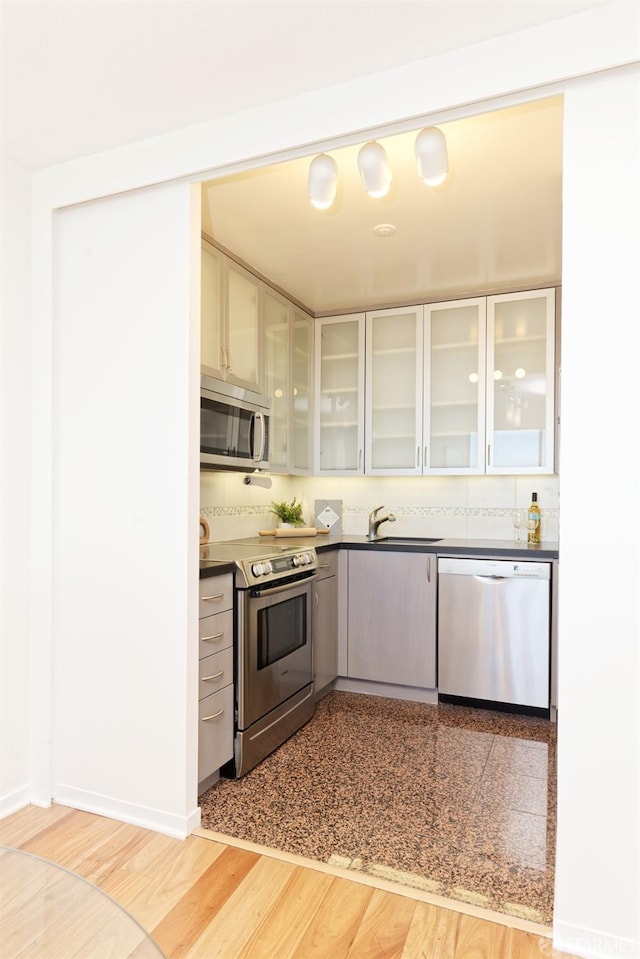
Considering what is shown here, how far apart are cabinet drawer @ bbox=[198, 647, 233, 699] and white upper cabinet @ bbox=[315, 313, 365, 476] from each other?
193cm

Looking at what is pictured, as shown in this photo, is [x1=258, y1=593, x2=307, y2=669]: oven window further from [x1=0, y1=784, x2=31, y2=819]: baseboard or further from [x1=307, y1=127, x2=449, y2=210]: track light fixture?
[x1=307, y1=127, x2=449, y2=210]: track light fixture

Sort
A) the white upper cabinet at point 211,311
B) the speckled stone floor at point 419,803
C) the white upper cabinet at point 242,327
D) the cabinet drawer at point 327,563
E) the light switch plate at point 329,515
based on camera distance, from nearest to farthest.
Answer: the speckled stone floor at point 419,803, the white upper cabinet at point 211,311, the white upper cabinet at point 242,327, the cabinet drawer at point 327,563, the light switch plate at point 329,515

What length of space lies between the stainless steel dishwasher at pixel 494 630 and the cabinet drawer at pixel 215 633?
4.77 ft

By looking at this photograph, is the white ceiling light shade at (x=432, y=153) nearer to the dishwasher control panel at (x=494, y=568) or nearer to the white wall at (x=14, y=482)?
the white wall at (x=14, y=482)

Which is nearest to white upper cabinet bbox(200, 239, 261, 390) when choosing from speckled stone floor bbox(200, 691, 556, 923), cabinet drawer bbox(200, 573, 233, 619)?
cabinet drawer bbox(200, 573, 233, 619)

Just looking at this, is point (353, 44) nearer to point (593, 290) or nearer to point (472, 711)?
point (593, 290)

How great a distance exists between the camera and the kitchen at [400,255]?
234 centimetres

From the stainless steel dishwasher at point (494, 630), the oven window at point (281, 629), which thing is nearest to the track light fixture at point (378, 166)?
the oven window at point (281, 629)

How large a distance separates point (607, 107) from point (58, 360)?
2.07 m

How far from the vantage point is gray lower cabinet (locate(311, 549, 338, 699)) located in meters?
3.37

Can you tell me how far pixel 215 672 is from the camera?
2441mm

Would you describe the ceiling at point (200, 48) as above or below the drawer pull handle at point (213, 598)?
above

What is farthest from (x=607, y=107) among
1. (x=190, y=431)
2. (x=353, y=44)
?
→ (x=190, y=431)

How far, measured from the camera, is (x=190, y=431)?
2.19m
